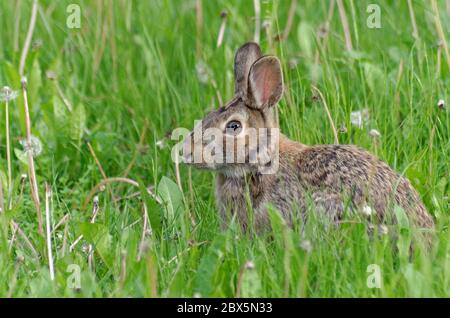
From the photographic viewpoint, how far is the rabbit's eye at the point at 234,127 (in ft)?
17.1

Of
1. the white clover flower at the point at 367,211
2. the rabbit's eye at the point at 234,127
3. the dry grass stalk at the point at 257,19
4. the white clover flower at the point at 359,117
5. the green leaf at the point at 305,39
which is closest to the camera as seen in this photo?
the white clover flower at the point at 367,211

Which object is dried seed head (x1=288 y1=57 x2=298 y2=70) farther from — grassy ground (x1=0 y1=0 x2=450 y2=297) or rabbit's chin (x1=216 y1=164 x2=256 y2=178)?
rabbit's chin (x1=216 y1=164 x2=256 y2=178)

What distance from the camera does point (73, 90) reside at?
6.69m

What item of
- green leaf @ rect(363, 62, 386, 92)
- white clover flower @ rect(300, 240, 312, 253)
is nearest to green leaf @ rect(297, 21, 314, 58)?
green leaf @ rect(363, 62, 386, 92)

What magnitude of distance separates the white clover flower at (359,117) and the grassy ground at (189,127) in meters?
0.03

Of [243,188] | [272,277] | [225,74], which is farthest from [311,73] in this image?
[272,277]

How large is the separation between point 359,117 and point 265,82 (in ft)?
2.67

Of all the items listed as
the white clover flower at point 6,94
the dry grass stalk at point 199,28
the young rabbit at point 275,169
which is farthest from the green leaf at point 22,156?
the dry grass stalk at point 199,28

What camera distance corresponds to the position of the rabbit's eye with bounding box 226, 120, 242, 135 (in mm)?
5215

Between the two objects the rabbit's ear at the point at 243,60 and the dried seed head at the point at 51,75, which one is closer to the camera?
the rabbit's ear at the point at 243,60

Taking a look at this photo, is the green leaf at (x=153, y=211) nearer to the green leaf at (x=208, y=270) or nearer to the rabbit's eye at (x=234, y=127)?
the rabbit's eye at (x=234, y=127)

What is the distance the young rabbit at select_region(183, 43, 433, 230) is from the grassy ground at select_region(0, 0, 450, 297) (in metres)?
0.21

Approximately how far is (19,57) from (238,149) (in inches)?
89.2

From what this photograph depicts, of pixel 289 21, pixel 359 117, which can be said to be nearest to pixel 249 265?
pixel 359 117
